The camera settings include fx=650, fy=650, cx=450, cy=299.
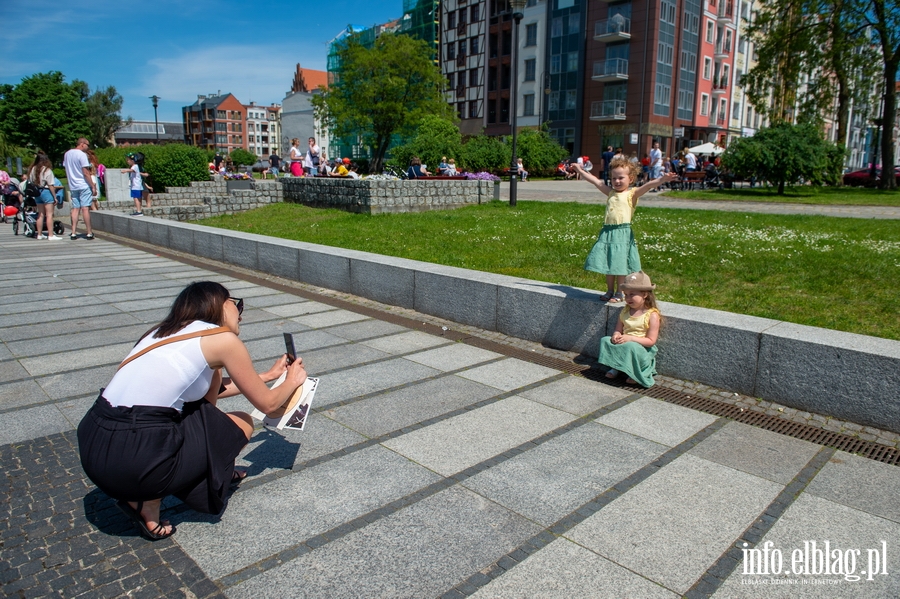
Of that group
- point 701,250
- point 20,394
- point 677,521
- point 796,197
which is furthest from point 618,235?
point 796,197

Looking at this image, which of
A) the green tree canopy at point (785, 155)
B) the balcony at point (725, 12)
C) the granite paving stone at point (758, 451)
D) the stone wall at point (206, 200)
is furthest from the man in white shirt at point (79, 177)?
the balcony at point (725, 12)

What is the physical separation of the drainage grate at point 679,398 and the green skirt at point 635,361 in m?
0.10

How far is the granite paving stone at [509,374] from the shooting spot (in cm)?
509

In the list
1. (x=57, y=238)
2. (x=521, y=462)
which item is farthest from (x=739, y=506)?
(x=57, y=238)

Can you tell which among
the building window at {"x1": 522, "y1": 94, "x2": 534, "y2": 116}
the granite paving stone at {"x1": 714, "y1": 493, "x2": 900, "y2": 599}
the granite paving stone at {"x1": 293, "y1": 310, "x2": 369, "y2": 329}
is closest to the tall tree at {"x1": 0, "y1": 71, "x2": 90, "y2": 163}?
the building window at {"x1": 522, "y1": 94, "x2": 534, "y2": 116}

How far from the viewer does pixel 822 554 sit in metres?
2.85

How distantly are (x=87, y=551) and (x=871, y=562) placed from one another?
133 inches

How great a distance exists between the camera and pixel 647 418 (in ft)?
14.4

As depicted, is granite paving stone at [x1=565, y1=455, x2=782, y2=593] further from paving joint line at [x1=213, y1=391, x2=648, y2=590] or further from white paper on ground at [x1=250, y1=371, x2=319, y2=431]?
white paper on ground at [x1=250, y1=371, x2=319, y2=431]

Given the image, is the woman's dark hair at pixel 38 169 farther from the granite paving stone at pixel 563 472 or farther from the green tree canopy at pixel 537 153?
the green tree canopy at pixel 537 153

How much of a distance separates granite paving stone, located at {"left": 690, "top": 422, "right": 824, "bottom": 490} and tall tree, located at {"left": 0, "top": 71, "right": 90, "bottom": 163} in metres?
63.7

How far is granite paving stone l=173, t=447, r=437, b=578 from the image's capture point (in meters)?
2.86

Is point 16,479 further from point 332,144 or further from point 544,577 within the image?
point 332,144

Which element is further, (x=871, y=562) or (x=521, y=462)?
(x=521, y=462)
